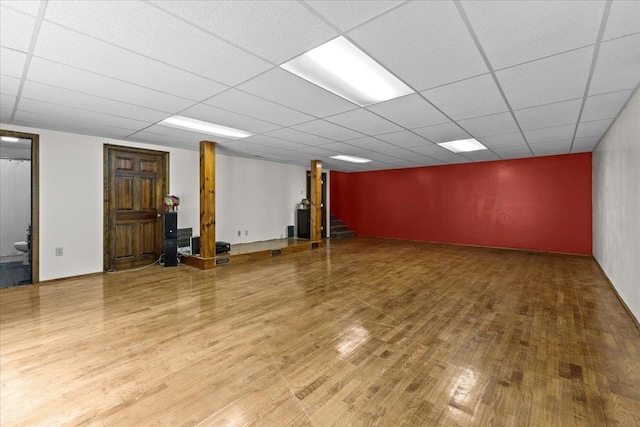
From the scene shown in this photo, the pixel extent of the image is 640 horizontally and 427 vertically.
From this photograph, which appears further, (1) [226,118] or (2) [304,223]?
(2) [304,223]

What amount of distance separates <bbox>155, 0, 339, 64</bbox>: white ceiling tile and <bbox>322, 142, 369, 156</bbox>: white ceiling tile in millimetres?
3479

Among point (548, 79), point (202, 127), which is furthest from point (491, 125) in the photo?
point (202, 127)

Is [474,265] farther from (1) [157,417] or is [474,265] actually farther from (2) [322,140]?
(1) [157,417]

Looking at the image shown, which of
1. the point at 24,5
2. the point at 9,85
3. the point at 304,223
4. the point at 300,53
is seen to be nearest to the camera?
the point at 24,5

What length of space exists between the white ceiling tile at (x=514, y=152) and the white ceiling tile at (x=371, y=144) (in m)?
2.38

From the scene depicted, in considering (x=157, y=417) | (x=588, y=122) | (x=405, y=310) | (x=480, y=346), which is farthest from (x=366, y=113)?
(x=157, y=417)

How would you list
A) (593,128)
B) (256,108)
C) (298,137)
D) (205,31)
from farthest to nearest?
(298,137) < (593,128) < (256,108) < (205,31)

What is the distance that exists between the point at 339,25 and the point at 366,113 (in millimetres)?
1879

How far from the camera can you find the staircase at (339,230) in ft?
32.9

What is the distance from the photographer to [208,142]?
218 inches

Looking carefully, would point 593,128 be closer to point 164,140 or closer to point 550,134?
point 550,134

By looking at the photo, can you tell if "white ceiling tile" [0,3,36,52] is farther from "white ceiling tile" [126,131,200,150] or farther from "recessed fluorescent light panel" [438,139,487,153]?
"recessed fluorescent light panel" [438,139,487,153]

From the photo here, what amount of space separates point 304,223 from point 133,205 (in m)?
4.35

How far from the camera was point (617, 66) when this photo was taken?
235 cm
